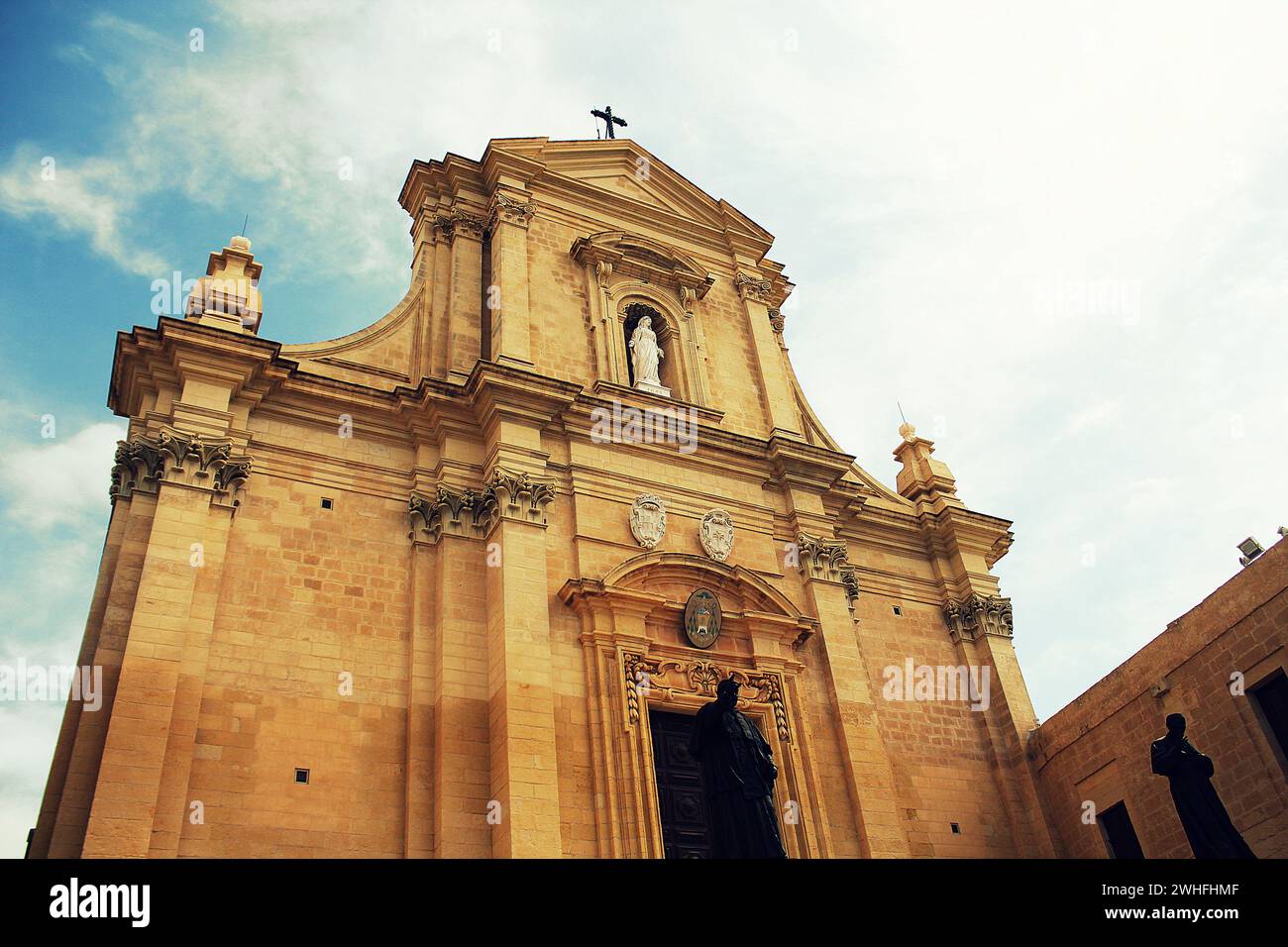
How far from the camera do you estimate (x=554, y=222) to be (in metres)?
20.9

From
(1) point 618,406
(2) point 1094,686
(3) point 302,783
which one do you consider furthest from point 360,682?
(2) point 1094,686

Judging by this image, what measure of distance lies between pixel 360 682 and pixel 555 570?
10.7ft

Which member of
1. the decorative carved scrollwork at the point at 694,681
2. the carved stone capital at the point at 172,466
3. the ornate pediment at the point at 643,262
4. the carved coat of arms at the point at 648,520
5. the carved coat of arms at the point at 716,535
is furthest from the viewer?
the ornate pediment at the point at 643,262

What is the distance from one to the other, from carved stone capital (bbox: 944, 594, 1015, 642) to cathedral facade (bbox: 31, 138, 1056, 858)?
52 millimetres

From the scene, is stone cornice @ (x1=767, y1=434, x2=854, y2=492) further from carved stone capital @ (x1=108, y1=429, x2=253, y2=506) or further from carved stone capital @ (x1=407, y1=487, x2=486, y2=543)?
carved stone capital @ (x1=108, y1=429, x2=253, y2=506)

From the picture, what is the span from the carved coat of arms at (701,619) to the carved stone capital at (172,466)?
6589 mm

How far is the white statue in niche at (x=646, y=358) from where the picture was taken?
1986 centimetres

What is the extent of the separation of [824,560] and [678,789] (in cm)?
526

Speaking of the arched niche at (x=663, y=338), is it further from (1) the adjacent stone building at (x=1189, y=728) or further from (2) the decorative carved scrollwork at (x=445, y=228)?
(1) the adjacent stone building at (x=1189, y=728)

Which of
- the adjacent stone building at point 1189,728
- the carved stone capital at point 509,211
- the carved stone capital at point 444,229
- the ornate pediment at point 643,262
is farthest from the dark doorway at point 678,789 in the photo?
the carved stone capital at point 444,229

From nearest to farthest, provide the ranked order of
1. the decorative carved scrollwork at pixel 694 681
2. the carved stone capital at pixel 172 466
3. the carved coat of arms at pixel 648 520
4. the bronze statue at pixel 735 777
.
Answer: the bronze statue at pixel 735 777 → the carved stone capital at pixel 172 466 → the decorative carved scrollwork at pixel 694 681 → the carved coat of arms at pixel 648 520

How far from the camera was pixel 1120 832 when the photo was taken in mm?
16609

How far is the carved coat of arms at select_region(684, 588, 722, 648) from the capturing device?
16391 mm
